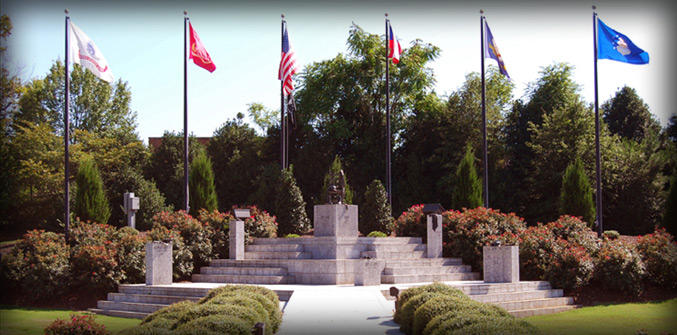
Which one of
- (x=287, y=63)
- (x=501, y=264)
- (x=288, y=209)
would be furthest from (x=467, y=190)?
(x=501, y=264)

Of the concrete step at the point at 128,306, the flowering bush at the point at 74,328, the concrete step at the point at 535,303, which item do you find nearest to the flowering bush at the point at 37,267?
the concrete step at the point at 128,306

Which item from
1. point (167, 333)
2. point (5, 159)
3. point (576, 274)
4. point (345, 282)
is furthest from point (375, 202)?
point (5, 159)

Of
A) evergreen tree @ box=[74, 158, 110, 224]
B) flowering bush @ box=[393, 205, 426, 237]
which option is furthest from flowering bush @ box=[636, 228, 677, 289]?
evergreen tree @ box=[74, 158, 110, 224]

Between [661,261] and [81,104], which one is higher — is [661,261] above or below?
below

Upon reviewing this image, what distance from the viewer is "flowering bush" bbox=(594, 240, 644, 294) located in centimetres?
1781

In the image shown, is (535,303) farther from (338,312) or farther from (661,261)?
(338,312)

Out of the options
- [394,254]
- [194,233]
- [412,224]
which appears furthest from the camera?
[412,224]

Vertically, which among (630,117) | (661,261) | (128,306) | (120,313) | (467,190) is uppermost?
(630,117)

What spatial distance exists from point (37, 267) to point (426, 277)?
11.5 m

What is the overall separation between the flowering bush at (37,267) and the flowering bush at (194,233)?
3194mm

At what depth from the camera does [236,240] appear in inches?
813

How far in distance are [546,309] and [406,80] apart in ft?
74.1

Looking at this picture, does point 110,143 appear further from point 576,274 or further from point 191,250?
point 576,274

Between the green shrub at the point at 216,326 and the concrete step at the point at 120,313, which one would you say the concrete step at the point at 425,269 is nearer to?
the concrete step at the point at 120,313
